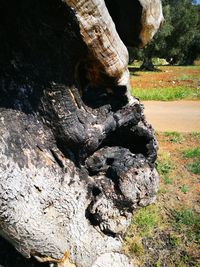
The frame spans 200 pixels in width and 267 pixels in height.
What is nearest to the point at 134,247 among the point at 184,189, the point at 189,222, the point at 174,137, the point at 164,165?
the point at 189,222

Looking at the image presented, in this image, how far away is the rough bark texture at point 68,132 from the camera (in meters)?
2.42

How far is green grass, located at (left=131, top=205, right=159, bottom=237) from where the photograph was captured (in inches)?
174

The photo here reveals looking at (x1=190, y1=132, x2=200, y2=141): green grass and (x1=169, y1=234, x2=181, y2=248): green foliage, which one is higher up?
(x1=169, y1=234, x2=181, y2=248): green foliage

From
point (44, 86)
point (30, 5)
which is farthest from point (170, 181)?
point (30, 5)

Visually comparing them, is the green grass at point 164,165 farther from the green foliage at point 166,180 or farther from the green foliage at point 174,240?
the green foliage at point 174,240

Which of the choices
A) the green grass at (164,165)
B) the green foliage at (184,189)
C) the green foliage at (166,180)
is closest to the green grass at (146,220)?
the green foliage at (184,189)

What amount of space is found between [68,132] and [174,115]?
7256 mm

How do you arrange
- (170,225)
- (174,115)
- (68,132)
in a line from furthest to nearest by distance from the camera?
1. (174,115)
2. (170,225)
3. (68,132)

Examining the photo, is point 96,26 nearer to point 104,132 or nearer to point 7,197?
point 104,132

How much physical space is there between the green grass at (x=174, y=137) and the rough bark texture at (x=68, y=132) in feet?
13.2

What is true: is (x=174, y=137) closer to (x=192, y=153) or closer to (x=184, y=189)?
(x=192, y=153)

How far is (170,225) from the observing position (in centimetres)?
451

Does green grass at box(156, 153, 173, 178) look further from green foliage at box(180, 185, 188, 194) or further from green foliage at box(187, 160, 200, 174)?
green foliage at box(180, 185, 188, 194)

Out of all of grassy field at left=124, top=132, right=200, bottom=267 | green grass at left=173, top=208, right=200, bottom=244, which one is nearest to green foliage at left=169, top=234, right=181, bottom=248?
grassy field at left=124, top=132, right=200, bottom=267
